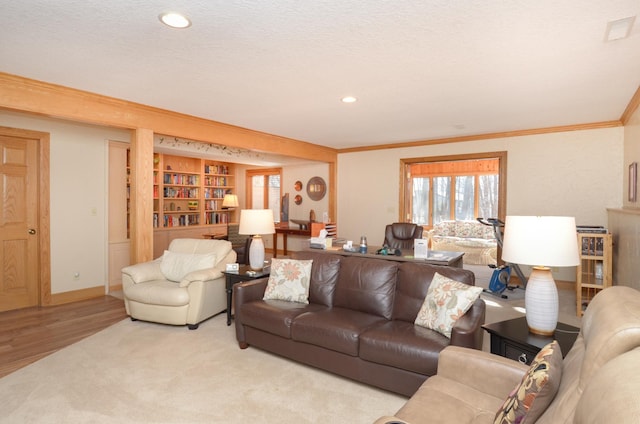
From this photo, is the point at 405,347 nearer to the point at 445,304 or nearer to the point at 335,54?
the point at 445,304

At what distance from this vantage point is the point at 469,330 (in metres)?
2.19

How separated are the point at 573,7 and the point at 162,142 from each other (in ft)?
18.5

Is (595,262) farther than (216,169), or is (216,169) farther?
(216,169)

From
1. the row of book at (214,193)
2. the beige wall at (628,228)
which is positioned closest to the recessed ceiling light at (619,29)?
the beige wall at (628,228)

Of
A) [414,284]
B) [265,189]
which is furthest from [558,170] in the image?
[265,189]

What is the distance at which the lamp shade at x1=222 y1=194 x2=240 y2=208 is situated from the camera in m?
8.66

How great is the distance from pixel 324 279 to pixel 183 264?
74.3 inches

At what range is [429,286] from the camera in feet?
9.02

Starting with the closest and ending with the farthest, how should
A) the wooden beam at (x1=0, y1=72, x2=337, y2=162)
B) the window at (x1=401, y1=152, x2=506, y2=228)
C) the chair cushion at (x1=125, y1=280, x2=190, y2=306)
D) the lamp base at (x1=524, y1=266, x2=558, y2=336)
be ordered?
the lamp base at (x1=524, y1=266, x2=558, y2=336)
the wooden beam at (x1=0, y1=72, x2=337, y2=162)
the chair cushion at (x1=125, y1=280, x2=190, y2=306)
the window at (x1=401, y1=152, x2=506, y2=228)

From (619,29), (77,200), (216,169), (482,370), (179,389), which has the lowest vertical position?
(179,389)

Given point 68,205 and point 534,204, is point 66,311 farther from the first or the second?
point 534,204

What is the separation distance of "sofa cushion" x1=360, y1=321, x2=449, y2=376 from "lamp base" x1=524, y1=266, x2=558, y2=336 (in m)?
0.55

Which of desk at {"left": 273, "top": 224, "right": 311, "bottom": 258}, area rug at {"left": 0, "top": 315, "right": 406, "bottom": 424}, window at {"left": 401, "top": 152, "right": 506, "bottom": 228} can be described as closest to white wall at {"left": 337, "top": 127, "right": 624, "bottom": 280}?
desk at {"left": 273, "top": 224, "right": 311, "bottom": 258}

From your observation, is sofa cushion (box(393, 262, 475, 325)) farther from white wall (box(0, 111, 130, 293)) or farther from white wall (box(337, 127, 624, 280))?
white wall (box(0, 111, 130, 293))
